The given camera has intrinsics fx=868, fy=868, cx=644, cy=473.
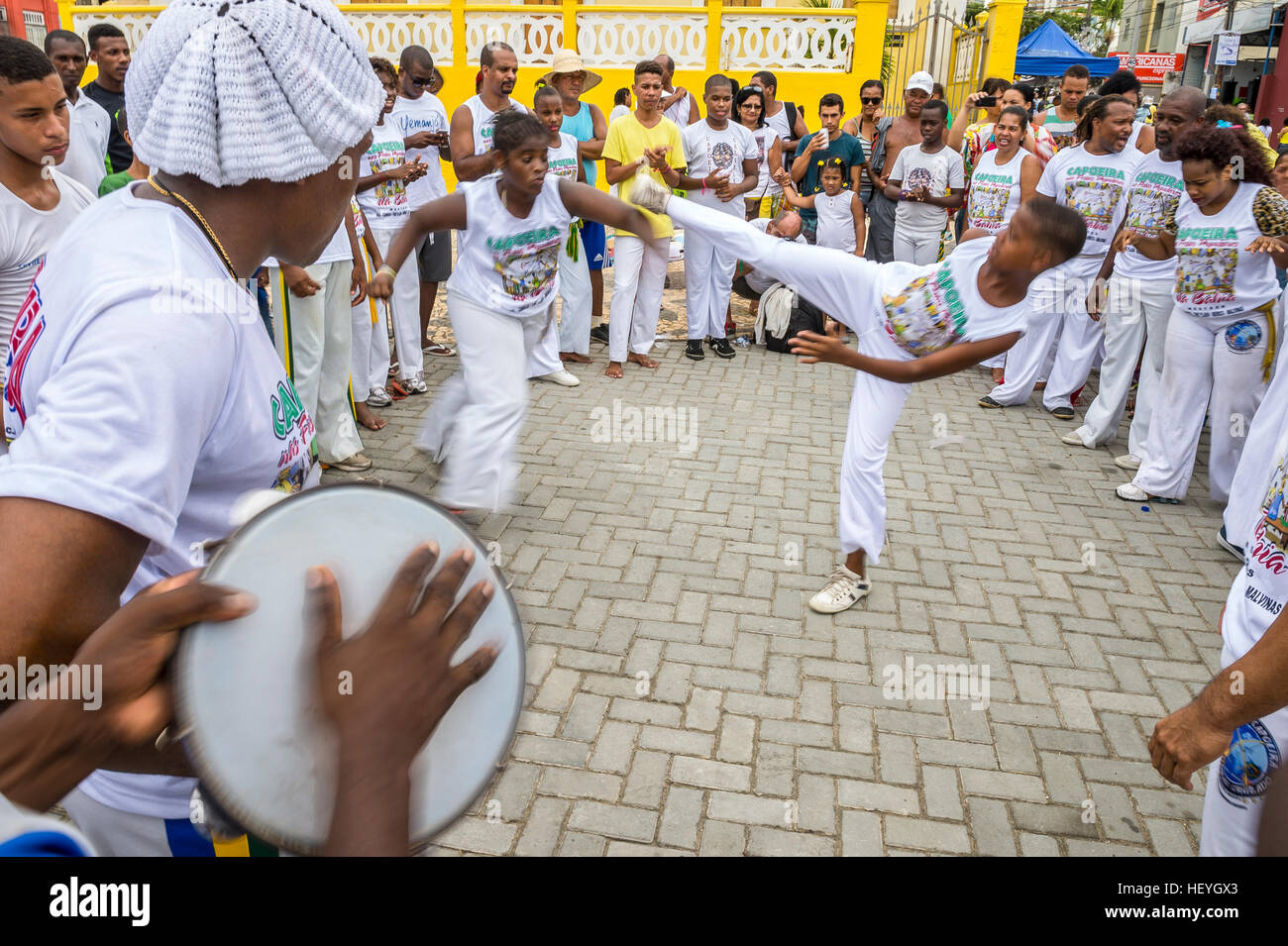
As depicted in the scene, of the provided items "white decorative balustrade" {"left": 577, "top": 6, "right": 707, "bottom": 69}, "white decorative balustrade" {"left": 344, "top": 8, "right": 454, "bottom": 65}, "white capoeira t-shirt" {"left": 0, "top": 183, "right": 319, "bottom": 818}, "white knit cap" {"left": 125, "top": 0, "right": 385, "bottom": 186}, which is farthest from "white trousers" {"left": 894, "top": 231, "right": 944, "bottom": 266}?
"white decorative balustrade" {"left": 344, "top": 8, "right": 454, "bottom": 65}

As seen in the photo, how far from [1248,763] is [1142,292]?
5.18 m

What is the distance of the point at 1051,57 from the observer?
22656 mm

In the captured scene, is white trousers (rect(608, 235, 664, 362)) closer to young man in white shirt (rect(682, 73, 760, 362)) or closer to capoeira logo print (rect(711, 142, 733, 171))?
young man in white shirt (rect(682, 73, 760, 362))

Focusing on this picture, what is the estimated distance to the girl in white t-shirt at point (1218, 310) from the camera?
4.95 m

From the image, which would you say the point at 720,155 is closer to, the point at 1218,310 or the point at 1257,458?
the point at 1218,310

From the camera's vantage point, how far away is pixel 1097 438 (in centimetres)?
657

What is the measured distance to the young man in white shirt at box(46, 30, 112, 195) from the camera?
15.2 ft

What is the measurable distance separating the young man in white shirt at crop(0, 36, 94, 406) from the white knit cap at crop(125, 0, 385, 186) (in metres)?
2.42

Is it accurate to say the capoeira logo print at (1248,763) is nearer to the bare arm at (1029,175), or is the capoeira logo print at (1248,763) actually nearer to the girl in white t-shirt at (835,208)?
the bare arm at (1029,175)

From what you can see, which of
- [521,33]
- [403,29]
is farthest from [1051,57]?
[403,29]

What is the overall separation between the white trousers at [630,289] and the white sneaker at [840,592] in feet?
13.4

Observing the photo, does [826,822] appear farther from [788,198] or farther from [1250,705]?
[788,198]
